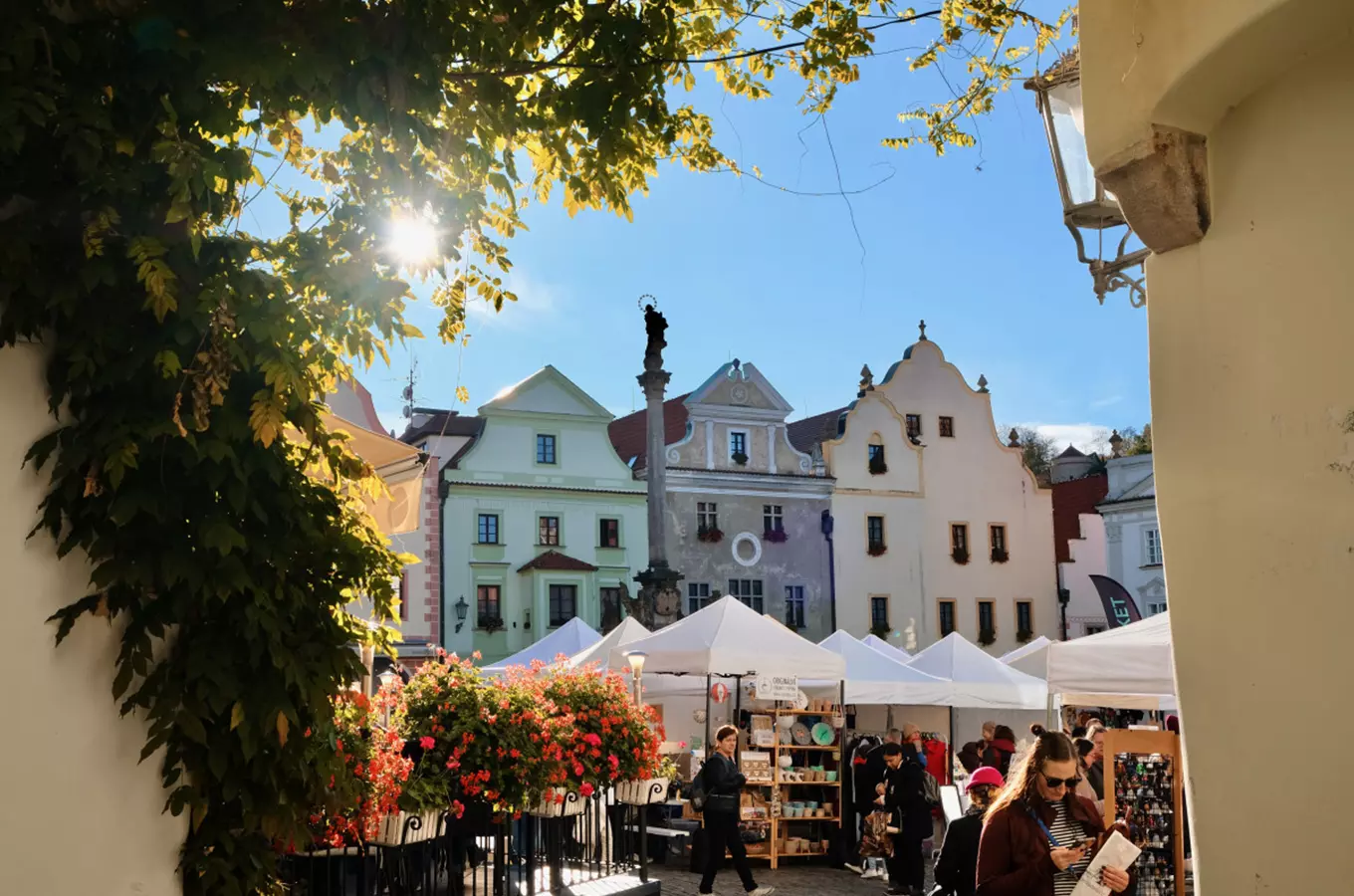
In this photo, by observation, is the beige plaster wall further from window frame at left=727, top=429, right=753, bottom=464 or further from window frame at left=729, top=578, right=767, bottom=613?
window frame at left=727, top=429, right=753, bottom=464

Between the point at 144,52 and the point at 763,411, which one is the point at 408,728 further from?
the point at 763,411

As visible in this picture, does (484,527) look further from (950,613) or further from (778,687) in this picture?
(778,687)

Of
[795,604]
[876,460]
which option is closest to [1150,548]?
[876,460]

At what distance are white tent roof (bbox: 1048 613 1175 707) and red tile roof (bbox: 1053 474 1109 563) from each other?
37.2 m

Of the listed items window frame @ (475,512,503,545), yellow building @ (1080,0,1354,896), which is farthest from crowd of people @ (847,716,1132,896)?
window frame @ (475,512,503,545)

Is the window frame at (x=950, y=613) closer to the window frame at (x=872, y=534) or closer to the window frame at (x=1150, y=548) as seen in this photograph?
the window frame at (x=872, y=534)

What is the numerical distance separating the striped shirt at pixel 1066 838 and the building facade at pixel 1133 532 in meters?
39.0

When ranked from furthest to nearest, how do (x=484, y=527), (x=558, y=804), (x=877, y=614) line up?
(x=877, y=614) → (x=484, y=527) → (x=558, y=804)

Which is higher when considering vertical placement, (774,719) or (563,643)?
(563,643)

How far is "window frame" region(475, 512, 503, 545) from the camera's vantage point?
36.9 metres

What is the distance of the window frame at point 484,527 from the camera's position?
121 ft

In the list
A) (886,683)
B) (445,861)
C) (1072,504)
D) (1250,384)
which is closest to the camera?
(1250,384)

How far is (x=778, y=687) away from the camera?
14672 mm

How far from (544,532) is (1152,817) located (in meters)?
31.5
